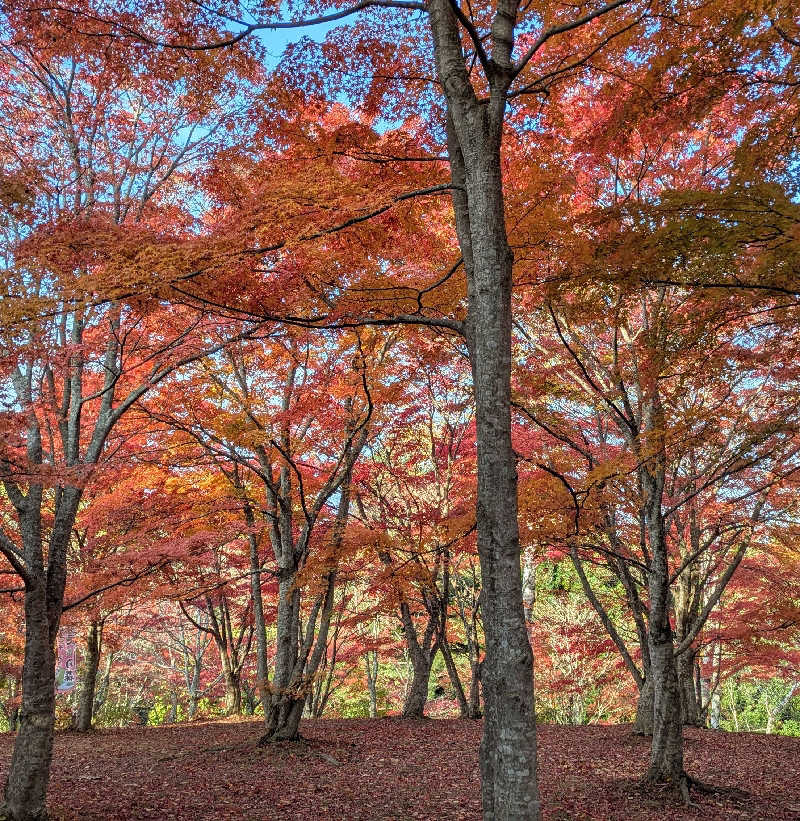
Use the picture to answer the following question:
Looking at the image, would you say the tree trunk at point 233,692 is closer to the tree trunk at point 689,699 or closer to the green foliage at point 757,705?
the tree trunk at point 689,699

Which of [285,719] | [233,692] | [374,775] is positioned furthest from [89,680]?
[374,775]

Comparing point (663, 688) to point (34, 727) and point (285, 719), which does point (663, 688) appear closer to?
point (285, 719)

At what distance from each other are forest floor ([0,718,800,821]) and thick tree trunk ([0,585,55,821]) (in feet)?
1.14

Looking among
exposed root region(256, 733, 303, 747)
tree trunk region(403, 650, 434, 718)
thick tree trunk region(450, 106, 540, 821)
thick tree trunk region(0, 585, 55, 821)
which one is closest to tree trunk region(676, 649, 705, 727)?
tree trunk region(403, 650, 434, 718)

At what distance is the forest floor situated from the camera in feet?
19.7

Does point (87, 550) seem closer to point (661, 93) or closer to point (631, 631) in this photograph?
point (661, 93)

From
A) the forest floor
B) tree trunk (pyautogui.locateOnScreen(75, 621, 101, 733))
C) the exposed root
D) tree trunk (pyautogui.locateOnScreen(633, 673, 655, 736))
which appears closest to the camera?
the forest floor

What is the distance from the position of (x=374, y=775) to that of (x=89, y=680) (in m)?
7.50

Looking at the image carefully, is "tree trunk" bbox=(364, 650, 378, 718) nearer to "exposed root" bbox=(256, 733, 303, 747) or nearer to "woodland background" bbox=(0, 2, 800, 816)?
"woodland background" bbox=(0, 2, 800, 816)

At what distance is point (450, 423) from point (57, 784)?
891 centimetres

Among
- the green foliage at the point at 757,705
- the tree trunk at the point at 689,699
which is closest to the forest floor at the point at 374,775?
the tree trunk at the point at 689,699

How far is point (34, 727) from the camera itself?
5602 mm

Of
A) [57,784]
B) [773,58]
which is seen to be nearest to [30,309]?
[57,784]

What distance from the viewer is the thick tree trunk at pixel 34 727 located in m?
5.43
